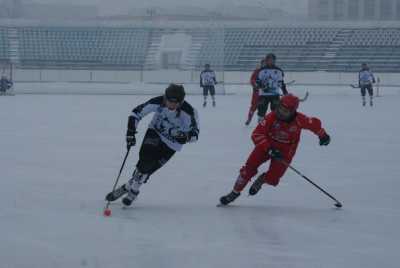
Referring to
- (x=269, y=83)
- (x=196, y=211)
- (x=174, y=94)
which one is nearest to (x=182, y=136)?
(x=174, y=94)

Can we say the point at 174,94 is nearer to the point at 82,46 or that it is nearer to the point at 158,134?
the point at 158,134

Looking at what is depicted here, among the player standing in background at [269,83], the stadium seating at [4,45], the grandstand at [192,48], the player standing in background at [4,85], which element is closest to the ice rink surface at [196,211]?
the player standing in background at [269,83]

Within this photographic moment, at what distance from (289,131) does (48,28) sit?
3512 cm

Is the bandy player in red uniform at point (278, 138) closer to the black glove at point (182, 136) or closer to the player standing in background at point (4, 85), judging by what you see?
the black glove at point (182, 136)

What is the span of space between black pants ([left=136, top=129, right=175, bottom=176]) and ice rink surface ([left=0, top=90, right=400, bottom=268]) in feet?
0.85

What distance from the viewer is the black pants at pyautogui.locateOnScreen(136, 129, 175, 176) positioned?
4.90m

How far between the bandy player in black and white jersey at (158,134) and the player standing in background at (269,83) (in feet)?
19.1

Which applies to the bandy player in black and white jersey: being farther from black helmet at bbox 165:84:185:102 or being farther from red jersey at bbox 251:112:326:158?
red jersey at bbox 251:112:326:158

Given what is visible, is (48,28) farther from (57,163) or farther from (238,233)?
(238,233)

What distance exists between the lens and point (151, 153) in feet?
16.2

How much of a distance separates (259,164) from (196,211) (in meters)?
0.55

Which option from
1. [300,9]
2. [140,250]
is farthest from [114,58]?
[140,250]

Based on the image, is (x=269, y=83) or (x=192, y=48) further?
(x=192, y=48)

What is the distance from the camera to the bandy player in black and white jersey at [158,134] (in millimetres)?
4816
